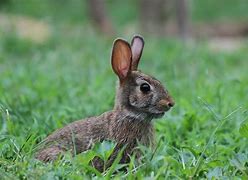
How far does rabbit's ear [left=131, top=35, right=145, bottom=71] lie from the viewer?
5403 mm

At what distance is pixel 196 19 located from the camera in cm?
2222

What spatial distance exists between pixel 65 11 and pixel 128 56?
1720cm

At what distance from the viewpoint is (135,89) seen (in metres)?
5.13

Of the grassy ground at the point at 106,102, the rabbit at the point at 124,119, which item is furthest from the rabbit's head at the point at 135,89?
the grassy ground at the point at 106,102

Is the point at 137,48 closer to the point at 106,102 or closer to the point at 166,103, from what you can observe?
the point at 166,103

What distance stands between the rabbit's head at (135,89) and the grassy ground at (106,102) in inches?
10.7

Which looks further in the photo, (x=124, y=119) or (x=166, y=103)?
(x=124, y=119)

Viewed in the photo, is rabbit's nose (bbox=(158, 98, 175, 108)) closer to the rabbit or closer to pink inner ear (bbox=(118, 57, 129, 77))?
the rabbit

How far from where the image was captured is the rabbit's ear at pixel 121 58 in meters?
5.20

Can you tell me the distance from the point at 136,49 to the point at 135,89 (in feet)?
1.73

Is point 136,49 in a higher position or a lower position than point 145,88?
higher

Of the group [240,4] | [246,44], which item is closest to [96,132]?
[246,44]

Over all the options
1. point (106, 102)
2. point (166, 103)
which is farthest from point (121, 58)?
point (106, 102)

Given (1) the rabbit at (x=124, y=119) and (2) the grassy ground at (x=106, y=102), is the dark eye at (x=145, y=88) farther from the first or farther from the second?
(2) the grassy ground at (x=106, y=102)
